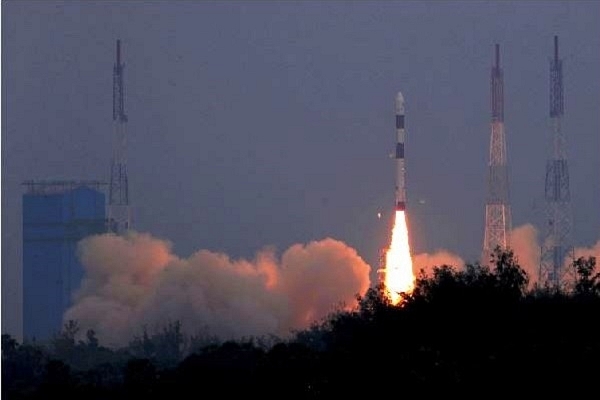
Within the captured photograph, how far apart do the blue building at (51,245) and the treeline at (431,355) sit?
61.7 m

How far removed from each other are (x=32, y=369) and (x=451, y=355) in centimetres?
3248

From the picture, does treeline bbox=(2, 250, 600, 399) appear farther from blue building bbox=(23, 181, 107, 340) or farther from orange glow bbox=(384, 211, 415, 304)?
blue building bbox=(23, 181, 107, 340)

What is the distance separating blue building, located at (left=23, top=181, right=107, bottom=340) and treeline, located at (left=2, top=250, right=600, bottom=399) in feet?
202

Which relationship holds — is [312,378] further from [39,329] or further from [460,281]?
[39,329]

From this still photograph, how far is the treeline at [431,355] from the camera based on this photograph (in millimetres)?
37281

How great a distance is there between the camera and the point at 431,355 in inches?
1601

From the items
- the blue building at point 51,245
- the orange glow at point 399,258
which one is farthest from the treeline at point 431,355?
the blue building at point 51,245

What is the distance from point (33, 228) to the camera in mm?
120625

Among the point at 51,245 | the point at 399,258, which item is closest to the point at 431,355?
the point at 399,258

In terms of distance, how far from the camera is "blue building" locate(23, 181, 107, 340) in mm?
121125

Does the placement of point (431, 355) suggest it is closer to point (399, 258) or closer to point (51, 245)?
point (399, 258)

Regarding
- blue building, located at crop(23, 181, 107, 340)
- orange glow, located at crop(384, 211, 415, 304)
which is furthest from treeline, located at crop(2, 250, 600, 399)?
blue building, located at crop(23, 181, 107, 340)

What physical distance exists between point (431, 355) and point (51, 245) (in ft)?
271

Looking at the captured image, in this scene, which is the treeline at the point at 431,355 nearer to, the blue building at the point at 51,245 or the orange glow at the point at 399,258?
the orange glow at the point at 399,258
